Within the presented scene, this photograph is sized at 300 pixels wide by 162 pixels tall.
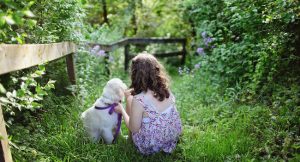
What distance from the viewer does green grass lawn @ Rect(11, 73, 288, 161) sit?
12.1 ft

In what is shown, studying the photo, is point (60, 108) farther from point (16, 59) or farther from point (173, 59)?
point (173, 59)

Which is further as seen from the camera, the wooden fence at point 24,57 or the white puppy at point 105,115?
the white puppy at point 105,115

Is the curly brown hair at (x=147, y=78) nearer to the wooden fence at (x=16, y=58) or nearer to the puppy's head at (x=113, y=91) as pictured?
the puppy's head at (x=113, y=91)

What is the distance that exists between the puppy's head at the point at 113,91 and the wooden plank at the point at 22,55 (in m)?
0.69

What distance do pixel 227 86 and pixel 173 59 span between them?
604 cm

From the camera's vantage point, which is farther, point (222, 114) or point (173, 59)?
point (173, 59)

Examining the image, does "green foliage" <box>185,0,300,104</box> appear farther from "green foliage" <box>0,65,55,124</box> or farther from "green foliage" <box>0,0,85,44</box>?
"green foliage" <box>0,65,55,124</box>

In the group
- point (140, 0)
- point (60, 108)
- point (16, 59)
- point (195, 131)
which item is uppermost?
point (140, 0)

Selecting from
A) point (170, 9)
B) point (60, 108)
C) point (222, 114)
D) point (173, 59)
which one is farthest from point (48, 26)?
point (170, 9)

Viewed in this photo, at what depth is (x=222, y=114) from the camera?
499 cm

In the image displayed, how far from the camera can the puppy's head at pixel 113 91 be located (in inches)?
154

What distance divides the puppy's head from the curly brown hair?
0.65 ft

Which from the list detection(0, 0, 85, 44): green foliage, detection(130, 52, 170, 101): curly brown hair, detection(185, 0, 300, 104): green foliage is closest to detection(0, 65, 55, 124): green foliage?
detection(0, 0, 85, 44): green foliage

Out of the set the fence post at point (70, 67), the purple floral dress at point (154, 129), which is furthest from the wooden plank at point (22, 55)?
the fence post at point (70, 67)
